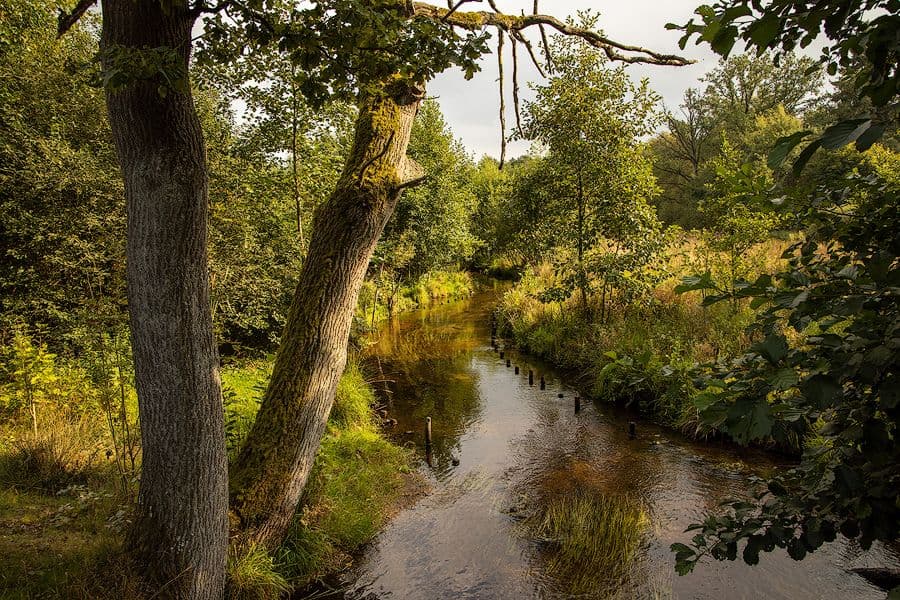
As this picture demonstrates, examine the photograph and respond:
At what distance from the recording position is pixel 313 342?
13.8ft

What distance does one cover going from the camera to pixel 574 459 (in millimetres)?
7527

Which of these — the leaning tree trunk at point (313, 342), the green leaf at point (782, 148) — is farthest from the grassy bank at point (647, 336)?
the green leaf at point (782, 148)

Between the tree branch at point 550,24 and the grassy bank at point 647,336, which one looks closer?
the tree branch at point 550,24

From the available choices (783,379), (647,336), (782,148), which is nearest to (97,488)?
(783,379)

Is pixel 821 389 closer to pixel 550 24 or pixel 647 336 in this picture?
pixel 550 24

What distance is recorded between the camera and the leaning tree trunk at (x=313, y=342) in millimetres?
4184

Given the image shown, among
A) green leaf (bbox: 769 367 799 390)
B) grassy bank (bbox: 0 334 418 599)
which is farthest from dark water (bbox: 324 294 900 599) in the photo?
green leaf (bbox: 769 367 799 390)

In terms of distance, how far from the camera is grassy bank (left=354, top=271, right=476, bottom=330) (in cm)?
1683

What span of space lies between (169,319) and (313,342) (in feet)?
4.16

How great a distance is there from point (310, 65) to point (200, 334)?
1.93 metres

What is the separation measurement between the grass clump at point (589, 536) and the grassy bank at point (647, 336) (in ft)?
6.21

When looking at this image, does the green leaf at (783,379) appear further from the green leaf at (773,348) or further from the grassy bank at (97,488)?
the grassy bank at (97,488)

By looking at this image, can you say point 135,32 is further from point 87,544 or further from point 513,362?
point 513,362

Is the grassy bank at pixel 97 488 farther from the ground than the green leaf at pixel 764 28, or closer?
closer
